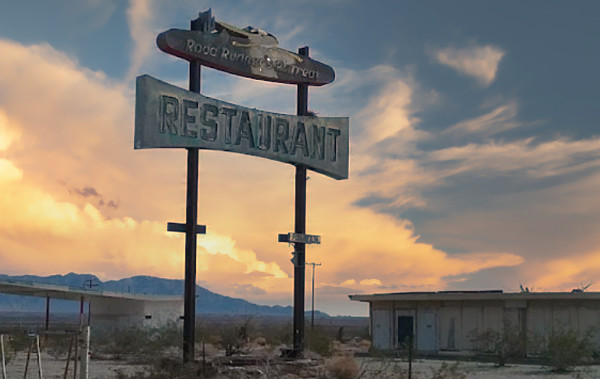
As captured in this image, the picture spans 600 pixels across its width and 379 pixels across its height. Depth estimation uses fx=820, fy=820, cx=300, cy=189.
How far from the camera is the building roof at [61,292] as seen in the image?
40234mm

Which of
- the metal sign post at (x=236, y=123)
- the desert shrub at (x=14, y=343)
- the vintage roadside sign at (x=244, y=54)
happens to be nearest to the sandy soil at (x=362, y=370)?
the desert shrub at (x=14, y=343)

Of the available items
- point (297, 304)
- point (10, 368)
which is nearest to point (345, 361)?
point (297, 304)

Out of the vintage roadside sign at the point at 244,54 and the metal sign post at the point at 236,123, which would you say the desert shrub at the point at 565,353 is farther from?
the vintage roadside sign at the point at 244,54

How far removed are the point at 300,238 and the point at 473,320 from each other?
11.7m

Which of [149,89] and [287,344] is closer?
[149,89]

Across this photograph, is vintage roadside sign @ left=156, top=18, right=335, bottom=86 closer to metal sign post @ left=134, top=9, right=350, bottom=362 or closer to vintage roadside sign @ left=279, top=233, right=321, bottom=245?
metal sign post @ left=134, top=9, right=350, bottom=362

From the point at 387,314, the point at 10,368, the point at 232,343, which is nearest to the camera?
the point at 10,368

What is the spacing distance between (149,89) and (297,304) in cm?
916

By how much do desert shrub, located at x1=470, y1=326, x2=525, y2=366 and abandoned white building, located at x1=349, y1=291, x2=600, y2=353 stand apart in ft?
0.83

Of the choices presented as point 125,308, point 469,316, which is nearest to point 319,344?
point 469,316

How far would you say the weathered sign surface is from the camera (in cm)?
2427

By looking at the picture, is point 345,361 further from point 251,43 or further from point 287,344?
point 287,344

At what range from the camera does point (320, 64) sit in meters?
29.2

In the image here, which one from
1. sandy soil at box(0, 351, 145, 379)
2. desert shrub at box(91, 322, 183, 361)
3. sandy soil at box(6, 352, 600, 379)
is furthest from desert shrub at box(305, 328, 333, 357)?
sandy soil at box(0, 351, 145, 379)
